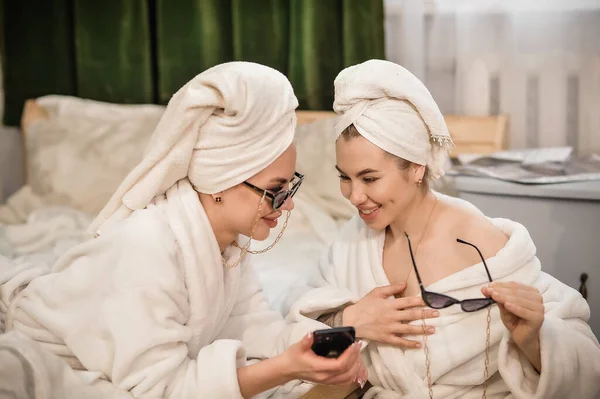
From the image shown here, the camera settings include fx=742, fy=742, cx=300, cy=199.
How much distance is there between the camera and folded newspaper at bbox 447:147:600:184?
7.59ft

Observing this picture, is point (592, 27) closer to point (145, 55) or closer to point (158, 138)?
point (145, 55)

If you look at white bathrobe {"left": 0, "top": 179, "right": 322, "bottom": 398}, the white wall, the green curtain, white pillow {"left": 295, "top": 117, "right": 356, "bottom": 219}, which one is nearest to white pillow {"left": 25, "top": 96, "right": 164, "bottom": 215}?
the green curtain

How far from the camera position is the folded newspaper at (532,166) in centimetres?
231

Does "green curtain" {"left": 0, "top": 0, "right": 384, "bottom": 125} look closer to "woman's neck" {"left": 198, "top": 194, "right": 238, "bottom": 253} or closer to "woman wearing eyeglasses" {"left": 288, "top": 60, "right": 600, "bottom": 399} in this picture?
"woman wearing eyeglasses" {"left": 288, "top": 60, "right": 600, "bottom": 399}

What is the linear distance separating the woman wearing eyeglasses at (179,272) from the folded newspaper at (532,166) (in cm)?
108

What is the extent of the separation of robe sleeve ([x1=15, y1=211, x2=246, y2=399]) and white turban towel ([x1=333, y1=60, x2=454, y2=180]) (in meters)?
0.48

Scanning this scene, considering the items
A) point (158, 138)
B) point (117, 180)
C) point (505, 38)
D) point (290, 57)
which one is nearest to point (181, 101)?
point (158, 138)

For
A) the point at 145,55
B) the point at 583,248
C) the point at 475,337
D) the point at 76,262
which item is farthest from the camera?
the point at 145,55

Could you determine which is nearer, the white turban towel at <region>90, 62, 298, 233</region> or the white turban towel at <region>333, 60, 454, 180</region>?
the white turban towel at <region>90, 62, 298, 233</region>

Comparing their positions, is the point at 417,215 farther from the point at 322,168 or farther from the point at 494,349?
the point at 322,168

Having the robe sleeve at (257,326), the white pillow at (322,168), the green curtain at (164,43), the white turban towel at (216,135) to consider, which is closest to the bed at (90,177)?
the white pillow at (322,168)

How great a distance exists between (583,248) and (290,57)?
141 cm

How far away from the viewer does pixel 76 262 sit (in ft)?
4.66

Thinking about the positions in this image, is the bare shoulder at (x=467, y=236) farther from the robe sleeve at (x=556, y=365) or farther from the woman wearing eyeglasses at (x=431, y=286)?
the robe sleeve at (x=556, y=365)
